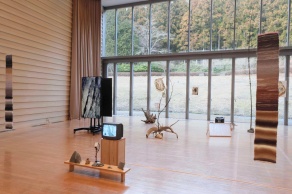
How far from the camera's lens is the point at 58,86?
8.19m

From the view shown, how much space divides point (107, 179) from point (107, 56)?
8524 millimetres

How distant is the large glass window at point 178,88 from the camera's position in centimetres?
978

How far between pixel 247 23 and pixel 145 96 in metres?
4.94

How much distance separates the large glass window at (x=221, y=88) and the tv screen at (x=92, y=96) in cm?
501

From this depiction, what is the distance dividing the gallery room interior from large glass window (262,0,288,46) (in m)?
0.04

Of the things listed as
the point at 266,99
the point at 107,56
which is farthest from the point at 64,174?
the point at 107,56

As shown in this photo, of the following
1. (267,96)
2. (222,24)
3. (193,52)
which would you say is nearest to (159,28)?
(193,52)

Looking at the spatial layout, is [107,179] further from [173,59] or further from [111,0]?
[111,0]

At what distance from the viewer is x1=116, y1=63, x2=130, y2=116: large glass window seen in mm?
10719

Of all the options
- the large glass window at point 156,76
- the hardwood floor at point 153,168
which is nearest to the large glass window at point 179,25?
the large glass window at point 156,76

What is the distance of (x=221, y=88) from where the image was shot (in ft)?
30.1

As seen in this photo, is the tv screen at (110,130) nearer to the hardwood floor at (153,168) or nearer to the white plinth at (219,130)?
the hardwood floor at (153,168)

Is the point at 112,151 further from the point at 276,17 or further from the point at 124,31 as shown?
the point at 124,31

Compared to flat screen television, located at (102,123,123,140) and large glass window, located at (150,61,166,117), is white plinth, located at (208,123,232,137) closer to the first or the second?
flat screen television, located at (102,123,123,140)
